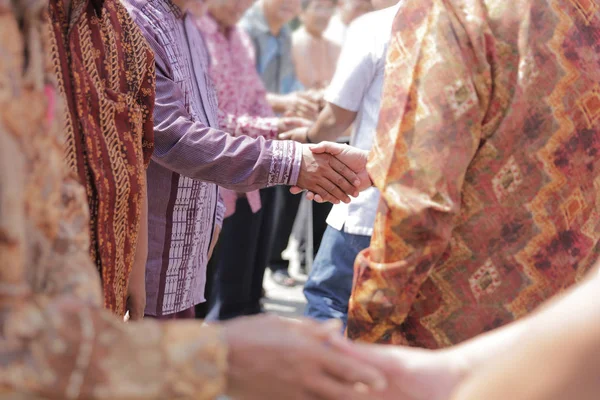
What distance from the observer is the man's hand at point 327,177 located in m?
2.51

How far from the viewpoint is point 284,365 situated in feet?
3.94

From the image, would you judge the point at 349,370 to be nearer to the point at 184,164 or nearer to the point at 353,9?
the point at 184,164

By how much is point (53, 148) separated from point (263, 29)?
460 centimetres

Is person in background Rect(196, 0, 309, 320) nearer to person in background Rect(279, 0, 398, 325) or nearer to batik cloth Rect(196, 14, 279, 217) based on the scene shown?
batik cloth Rect(196, 14, 279, 217)

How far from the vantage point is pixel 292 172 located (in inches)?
98.5

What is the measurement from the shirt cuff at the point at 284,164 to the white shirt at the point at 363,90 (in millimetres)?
491

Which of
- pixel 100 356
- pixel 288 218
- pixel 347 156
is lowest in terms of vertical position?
pixel 288 218

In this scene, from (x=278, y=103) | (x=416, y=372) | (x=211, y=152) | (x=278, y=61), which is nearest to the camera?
(x=416, y=372)

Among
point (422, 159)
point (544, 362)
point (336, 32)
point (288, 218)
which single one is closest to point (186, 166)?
point (422, 159)

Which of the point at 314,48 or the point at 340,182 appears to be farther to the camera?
the point at 314,48

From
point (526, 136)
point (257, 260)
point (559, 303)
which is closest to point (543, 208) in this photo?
point (526, 136)

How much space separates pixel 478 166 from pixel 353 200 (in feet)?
4.26

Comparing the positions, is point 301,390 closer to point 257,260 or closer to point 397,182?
point 397,182

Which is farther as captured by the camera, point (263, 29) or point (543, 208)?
point (263, 29)
